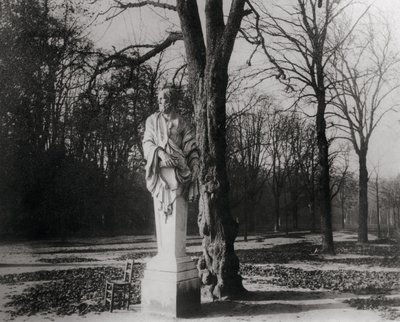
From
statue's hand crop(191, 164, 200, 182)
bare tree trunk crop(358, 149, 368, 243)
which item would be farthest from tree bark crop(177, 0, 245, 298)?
bare tree trunk crop(358, 149, 368, 243)

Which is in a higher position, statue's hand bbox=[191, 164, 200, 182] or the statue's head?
the statue's head

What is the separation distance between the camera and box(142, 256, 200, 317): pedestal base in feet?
21.2

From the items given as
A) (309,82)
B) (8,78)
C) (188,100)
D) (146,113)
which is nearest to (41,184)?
(146,113)

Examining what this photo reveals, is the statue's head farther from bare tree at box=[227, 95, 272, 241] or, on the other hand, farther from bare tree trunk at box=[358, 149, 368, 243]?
bare tree at box=[227, 95, 272, 241]

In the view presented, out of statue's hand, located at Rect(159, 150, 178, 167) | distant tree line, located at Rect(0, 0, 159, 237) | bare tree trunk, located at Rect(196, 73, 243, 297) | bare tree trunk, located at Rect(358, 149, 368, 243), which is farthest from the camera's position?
bare tree trunk, located at Rect(358, 149, 368, 243)

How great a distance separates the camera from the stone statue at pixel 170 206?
6559 millimetres

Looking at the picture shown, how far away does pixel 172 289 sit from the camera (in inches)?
A: 255

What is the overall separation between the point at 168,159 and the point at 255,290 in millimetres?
4129

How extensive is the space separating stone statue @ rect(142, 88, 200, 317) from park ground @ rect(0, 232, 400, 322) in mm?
312

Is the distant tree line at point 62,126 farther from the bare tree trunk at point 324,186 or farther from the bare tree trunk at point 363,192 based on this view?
the bare tree trunk at point 363,192

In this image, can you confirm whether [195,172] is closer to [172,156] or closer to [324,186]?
[172,156]

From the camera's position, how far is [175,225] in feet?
22.0

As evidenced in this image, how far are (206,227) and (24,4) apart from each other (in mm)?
8945

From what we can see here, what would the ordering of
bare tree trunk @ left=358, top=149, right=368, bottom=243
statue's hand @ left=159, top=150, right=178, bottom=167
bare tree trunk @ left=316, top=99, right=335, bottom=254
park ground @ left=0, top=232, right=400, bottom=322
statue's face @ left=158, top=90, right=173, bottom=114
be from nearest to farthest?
statue's hand @ left=159, top=150, right=178, bottom=167 < park ground @ left=0, top=232, right=400, bottom=322 < statue's face @ left=158, top=90, right=173, bottom=114 < bare tree trunk @ left=316, top=99, right=335, bottom=254 < bare tree trunk @ left=358, top=149, right=368, bottom=243
